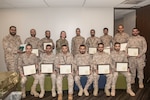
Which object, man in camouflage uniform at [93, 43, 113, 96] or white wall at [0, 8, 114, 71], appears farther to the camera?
white wall at [0, 8, 114, 71]

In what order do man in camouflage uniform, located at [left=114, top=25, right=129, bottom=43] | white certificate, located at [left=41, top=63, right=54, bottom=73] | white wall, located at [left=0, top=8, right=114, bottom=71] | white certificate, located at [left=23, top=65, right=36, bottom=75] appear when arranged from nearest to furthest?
1. white certificate, located at [left=23, top=65, right=36, bottom=75]
2. white certificate, located at [left=41, top=63, right=54, bottom=73]
3. man in camouflage uniform, located at [left=114, top=25, right=129, bottom=43]
4. white wall, located at [left=0, top=8, right=114, bottom=71]

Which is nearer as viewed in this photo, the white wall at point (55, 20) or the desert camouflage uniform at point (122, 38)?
the desert camouflage uniform at point (122, 38)

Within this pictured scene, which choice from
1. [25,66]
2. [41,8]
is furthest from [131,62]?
[41,8]

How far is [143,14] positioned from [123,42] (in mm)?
1171

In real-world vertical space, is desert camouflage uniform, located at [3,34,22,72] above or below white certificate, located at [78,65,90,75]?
above

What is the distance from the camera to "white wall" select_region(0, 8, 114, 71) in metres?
6.41

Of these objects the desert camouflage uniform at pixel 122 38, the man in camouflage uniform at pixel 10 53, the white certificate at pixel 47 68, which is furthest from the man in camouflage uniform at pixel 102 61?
the man in camouflage uniform at pixel 10 53

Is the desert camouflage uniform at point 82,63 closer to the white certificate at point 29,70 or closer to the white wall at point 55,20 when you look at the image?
the white certificate at point 29,70

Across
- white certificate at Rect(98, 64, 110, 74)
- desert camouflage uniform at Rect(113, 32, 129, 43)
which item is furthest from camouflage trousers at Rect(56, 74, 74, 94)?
desert camouflage uniform at Rect(113, 32, 129, 43)

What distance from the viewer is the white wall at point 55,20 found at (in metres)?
6.41

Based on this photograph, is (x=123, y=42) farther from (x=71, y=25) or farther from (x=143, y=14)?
(x=71, y=25)

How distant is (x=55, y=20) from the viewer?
255 inches

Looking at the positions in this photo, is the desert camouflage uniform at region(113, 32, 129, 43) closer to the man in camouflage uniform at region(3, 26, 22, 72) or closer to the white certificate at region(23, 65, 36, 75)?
the white certificate at region(23, 65, 36, 75)

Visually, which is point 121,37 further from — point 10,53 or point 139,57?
point 10,53
